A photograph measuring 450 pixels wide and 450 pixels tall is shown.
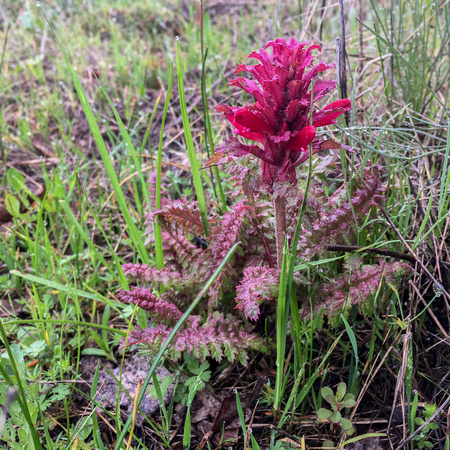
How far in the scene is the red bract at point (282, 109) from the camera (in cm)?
126

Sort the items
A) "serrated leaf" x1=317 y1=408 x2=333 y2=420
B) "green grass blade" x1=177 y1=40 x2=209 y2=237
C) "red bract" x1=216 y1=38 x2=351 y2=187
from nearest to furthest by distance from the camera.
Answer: "red bract" x1=216 y1=38 x2=351 y2=187 → "serrated leaf" x1=317 y1=408 x2=333 y2=420 → "green grass blade" x1=177 y1=40 x2=209 y2=237

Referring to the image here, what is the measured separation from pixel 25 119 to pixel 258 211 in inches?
96.2

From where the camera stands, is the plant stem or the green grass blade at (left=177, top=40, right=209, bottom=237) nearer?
the plant stem

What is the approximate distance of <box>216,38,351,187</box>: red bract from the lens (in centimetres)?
126

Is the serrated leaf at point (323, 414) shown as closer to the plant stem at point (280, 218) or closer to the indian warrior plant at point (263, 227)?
the indian warrior plant at point (263, 227)

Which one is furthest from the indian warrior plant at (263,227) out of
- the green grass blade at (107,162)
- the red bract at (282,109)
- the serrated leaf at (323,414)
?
the serrated leaf at (323,414)

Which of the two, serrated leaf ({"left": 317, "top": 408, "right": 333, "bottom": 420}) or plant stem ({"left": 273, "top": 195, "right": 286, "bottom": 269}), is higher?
plant stem ({"left": 273, "top": 195, "right": 286, "bottom": 269})

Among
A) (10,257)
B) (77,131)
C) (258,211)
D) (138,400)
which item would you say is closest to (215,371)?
(138,400)

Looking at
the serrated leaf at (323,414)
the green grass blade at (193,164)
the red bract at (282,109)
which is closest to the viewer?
the red bract at (282,109)

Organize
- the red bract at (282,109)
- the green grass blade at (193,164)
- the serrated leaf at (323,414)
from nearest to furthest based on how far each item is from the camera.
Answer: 1. the red bract at (282,109)
2. the serrated leaf at (323,414)
3. the green grass blade at (193,164)

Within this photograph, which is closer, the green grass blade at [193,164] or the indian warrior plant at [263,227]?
the indian warrior plant at [263,227]

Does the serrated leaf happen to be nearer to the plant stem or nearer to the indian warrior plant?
the indian warrior plant

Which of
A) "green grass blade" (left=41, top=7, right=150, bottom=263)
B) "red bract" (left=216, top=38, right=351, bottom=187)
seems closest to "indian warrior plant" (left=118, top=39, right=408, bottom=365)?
"red bract" (left=216, top=38, right=351, bottom=187)

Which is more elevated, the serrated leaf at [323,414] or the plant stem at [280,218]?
the plant stem at [280,218]
